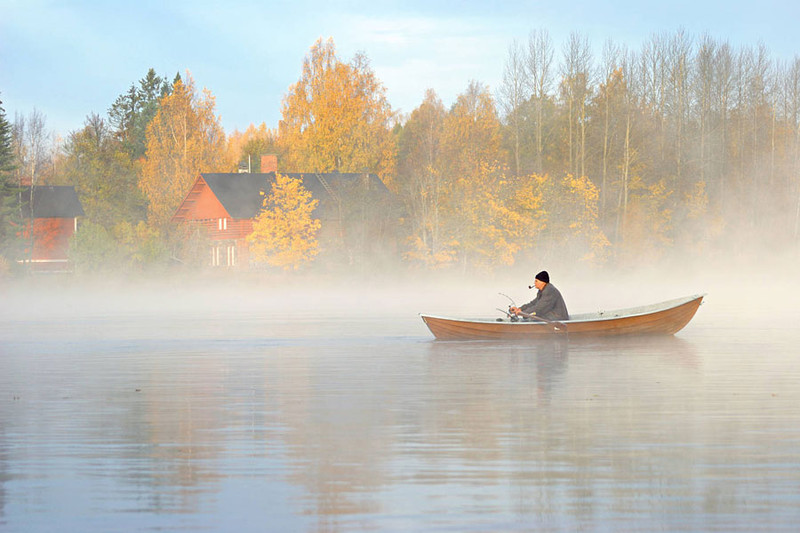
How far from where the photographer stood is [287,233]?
6888 centimetres

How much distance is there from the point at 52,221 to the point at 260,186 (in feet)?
94.8

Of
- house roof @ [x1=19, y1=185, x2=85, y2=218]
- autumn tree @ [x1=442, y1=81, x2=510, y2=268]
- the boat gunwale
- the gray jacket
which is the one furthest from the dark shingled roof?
the gray jacket

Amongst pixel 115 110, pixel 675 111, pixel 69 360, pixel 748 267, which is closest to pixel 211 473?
pixel 69 360

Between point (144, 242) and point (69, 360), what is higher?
point (144, 242)

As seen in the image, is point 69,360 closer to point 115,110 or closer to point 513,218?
point 513,218

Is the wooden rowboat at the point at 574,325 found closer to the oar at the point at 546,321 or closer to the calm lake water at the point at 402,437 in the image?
the oar at the point at 546,321

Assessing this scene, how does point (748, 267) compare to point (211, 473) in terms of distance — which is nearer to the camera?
point (211, 473)

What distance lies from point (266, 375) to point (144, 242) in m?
50.6

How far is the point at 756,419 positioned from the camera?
15219 millimetres

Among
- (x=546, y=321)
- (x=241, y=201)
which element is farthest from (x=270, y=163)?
(x=546, y=321)

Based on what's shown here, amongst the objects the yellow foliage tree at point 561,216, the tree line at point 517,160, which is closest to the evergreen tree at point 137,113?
the tree line at point 517,160

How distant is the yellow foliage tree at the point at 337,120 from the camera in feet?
274

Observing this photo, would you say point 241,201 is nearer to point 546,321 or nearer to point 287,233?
point 287,233

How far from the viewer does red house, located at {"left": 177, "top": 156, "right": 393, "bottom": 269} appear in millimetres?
73688
